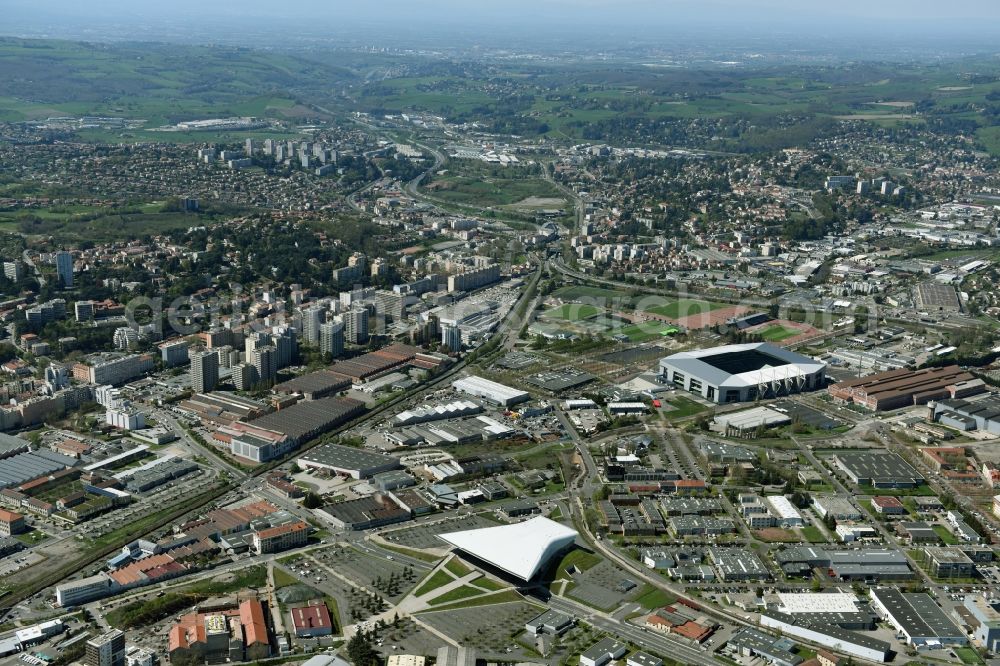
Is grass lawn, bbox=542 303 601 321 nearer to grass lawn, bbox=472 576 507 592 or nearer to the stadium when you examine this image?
the stadium

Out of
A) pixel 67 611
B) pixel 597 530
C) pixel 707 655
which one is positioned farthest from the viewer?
pixel 597 530

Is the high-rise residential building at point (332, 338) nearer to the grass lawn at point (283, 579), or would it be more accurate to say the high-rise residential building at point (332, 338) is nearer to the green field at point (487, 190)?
the grass lawn at point (283, 579)

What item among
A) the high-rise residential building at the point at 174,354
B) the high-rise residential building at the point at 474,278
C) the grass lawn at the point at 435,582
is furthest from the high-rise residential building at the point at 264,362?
the grass lawn at the point at 435,582

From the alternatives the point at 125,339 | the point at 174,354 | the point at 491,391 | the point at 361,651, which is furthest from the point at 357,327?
the point at 361,651

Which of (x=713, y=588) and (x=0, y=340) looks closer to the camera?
(x=713, y=588)

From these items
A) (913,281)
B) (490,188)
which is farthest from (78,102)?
(913,281)

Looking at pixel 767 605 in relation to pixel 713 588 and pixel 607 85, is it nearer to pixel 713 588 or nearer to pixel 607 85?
pixel 713 588

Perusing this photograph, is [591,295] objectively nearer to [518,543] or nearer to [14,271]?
[14,271]
